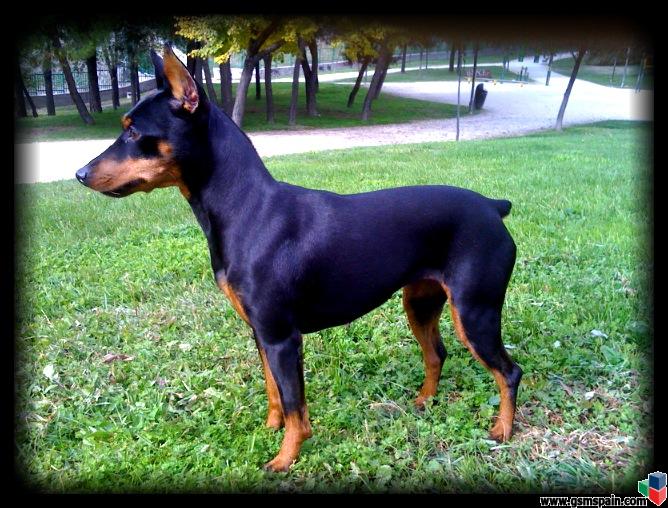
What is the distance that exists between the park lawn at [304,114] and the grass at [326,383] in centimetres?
1229

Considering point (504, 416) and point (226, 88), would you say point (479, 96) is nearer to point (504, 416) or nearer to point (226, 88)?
point (226, 88)

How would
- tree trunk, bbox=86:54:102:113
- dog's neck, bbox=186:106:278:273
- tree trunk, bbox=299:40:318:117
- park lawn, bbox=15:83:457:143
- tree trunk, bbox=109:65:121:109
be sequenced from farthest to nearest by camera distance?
tree trunk, bbox=299:40:318:117
tree trunk, bbox=86:54:102:113
park lawn, bbox=15:83:457:143
tree trunk, bbox=109:65:121:109
dog's neck, bbox=186:106:278:273

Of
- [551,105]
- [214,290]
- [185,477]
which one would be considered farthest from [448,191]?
[551,105]

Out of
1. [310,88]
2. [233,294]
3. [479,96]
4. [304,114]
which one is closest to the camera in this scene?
[233,294]

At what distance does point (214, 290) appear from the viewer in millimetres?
5172

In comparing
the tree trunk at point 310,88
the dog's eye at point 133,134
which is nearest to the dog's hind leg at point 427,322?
the dog's eye at point 133,134

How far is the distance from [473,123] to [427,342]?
66.5ft

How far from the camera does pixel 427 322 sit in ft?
11.3

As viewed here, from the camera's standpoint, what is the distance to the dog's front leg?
2820 mm

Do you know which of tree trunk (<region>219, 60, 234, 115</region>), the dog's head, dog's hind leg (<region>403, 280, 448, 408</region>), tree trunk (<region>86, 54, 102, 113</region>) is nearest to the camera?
the dog's head

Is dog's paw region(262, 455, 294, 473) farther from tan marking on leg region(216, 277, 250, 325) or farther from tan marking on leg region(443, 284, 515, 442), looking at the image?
tan marking on leg region(443, 284, 515, 442)

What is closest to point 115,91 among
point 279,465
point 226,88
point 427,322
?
point 226,88

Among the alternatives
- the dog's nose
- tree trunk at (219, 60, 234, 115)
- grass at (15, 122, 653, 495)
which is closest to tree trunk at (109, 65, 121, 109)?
tree trunk at (219, 60, 234, 115)

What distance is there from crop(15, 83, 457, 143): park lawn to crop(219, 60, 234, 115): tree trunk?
15.6 feet
